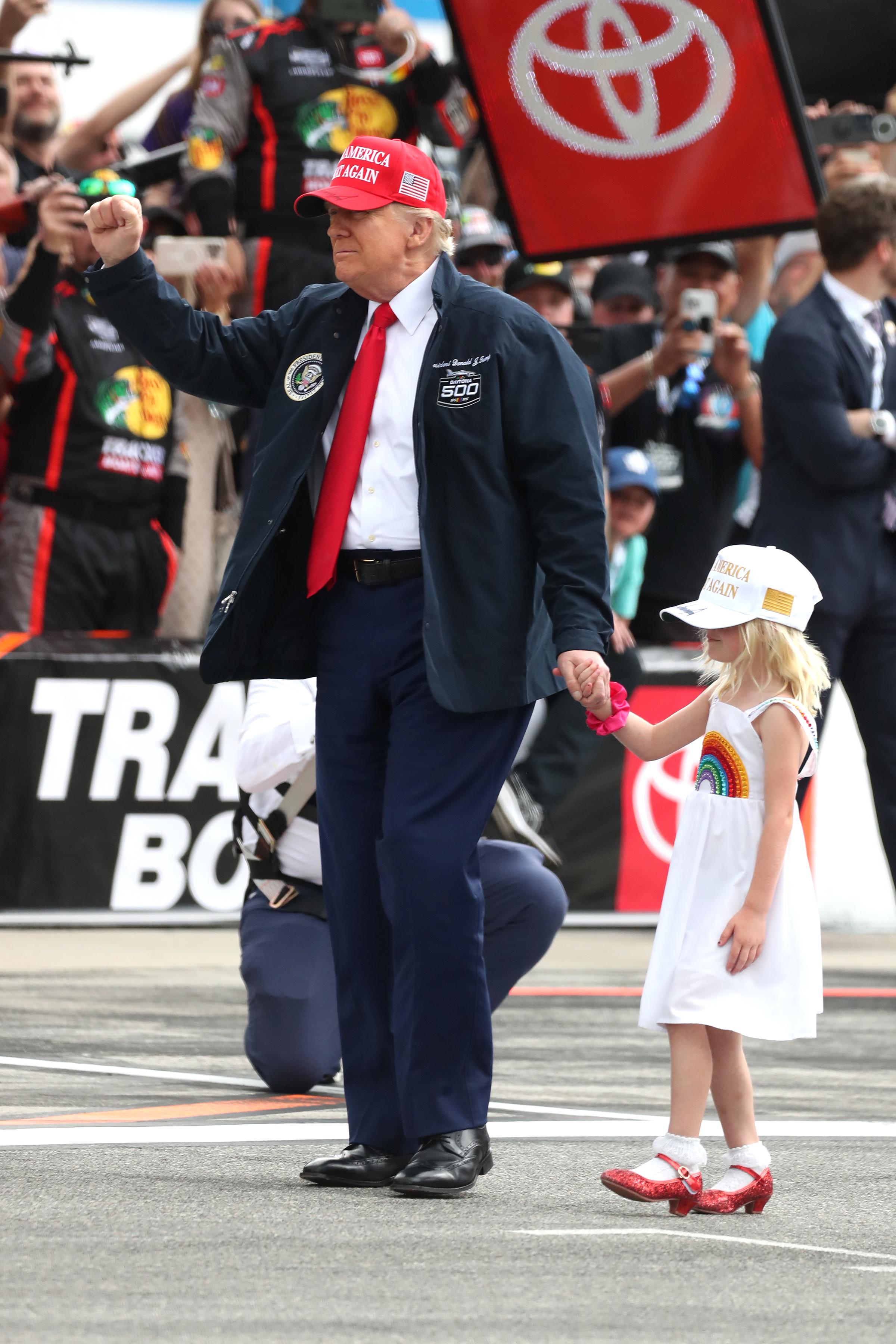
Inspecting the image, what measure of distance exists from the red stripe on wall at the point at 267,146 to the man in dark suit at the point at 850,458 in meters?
2.62

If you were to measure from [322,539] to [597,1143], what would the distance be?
4.77ft

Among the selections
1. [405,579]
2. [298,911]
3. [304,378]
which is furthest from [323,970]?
[304,378]

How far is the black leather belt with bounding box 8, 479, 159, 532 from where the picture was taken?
8.11 metres

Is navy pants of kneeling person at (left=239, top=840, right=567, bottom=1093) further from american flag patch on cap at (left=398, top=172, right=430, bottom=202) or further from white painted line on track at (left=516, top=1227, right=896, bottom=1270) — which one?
american flag patch on cap at (left=398, top=172, right=430, bottom=202)

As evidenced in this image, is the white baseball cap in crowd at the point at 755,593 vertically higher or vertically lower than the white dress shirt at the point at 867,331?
lower

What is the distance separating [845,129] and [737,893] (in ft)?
20.0

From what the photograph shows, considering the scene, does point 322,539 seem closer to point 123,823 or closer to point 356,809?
point 356,809

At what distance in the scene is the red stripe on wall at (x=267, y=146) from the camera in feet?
28.3

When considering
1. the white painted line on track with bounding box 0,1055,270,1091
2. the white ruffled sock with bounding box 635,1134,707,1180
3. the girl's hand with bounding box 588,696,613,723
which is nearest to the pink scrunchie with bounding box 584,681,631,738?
the girl's hand with bounding box 588,696,613,723

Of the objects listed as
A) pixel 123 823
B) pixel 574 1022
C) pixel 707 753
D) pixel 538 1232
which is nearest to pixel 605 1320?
pixel 538 1232

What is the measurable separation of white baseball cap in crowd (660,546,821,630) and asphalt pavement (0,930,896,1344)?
1.10m

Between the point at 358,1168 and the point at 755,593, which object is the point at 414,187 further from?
the point at 358,1168

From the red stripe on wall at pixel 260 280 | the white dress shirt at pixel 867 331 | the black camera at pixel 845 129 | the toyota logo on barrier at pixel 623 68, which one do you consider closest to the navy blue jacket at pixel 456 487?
the white dress shirt at pixel 867 331

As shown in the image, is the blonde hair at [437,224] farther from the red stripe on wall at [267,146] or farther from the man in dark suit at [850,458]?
the red stripe on wall at [267,146]
